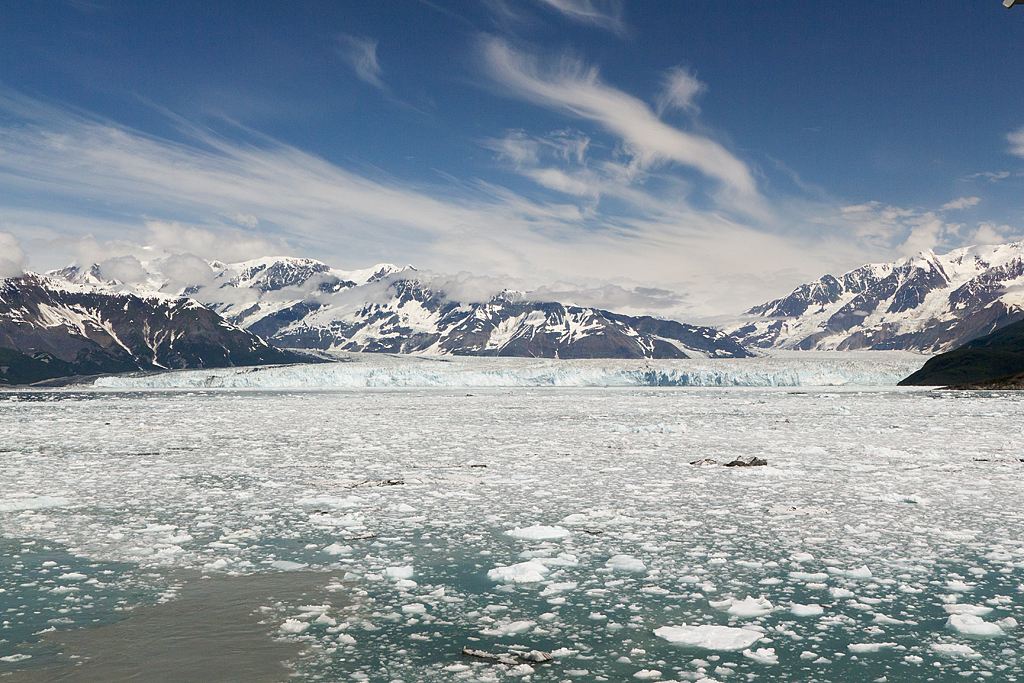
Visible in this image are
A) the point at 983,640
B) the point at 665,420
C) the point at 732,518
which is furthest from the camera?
the point at 665,420

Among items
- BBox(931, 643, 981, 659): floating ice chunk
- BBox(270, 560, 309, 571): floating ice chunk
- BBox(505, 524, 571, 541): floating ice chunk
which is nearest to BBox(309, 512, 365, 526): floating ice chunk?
BBox(270, 560, 309, 571): floating ice chunk

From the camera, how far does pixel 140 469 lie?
13.7m

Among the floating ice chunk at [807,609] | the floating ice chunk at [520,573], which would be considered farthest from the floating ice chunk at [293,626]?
the floating ice chunk at [807,609]

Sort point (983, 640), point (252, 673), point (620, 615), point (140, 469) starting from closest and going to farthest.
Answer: point (252, 673) < point (983, 640) < point (620, 615) < point (140, 469)

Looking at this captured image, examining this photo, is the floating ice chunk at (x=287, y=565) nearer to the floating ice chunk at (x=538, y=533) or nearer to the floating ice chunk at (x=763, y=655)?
the floating ice chunk at (x=538, y=533)

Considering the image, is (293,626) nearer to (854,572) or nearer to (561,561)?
(561,561)

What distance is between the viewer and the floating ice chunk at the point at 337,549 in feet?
25.0

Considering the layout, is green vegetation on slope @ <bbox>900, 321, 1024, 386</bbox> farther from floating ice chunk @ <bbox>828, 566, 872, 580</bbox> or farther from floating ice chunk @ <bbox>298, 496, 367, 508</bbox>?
floating ice chunk @ <bbox>298, 496, 367, 508</bbox>

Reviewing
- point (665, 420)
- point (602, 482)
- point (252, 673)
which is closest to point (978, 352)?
point (665, 420)

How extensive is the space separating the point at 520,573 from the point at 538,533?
1.71 meters

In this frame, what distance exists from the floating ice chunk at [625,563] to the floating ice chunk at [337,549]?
297cm

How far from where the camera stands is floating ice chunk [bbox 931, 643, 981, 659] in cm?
484

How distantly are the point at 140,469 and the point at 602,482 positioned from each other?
9.46 meters

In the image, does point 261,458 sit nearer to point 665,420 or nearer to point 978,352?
point 665,420
